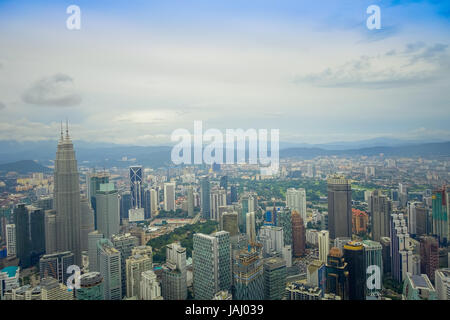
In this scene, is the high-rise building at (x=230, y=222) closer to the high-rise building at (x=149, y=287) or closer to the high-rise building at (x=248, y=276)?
the high-rise building at (x=248, y=276)

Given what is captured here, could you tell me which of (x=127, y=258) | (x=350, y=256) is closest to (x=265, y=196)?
(x=350, y=256)

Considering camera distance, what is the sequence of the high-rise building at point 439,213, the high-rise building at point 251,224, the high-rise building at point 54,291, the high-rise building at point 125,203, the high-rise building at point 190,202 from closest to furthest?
the high-rise building at point 54,291, the high-rise building at point 439,213, the high-rise building at point 251,224, the high-rise building at point 125,203, the high-rise building at point 190,202


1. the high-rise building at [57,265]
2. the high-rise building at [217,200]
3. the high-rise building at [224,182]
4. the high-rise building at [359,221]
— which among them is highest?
the high-rise building at [224,182]

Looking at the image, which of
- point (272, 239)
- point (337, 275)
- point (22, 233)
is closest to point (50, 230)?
point (22, 233)

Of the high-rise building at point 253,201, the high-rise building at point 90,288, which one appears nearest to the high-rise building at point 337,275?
the high-rise building at point 253,201

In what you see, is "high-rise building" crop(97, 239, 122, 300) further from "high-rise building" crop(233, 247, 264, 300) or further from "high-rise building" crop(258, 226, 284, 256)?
"high-rise building" crop(258, 226, 284, 256)

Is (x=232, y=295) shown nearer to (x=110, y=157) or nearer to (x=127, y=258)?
(x=127, y=258)

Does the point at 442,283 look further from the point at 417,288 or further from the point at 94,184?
the point at 94,184
